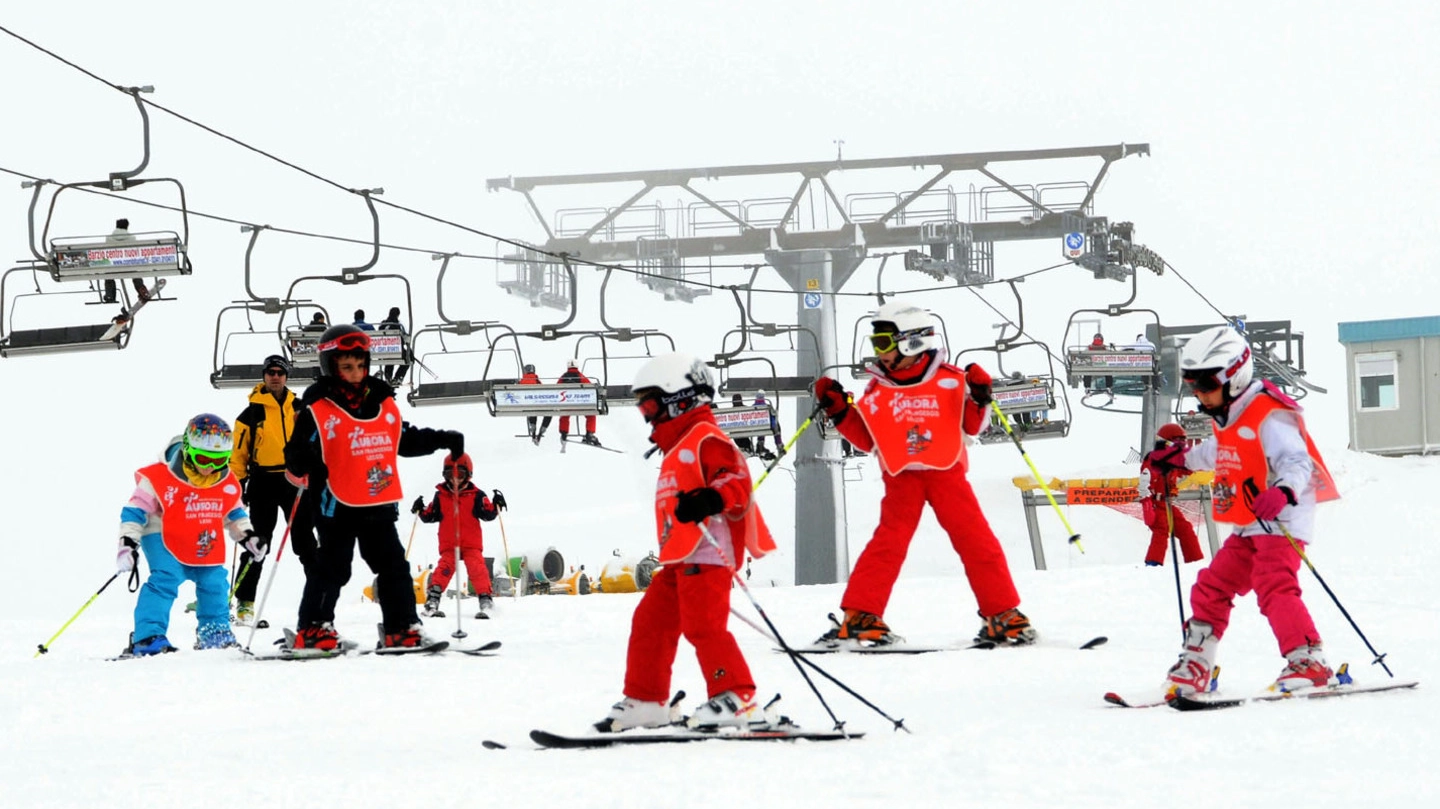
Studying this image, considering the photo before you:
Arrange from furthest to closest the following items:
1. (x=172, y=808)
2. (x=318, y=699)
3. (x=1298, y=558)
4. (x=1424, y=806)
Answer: (x=318, y=699), (x=1298, y=558), (x=172, y=808), (x=1424, y=806)

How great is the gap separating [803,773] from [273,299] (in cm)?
958

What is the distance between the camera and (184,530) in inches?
380

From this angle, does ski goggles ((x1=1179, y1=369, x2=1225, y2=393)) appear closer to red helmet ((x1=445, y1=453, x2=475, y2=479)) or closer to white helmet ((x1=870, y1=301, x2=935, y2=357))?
white helmet ((x1=870, y1=301, x2=935, y2=357))

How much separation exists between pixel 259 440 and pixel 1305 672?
675 centimetres

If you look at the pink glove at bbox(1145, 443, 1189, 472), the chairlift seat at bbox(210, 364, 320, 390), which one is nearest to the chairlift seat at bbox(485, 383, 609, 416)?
the chairlift seat at bbox(210, 364, 320, 390)

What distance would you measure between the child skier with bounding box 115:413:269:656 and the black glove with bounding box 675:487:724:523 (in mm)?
4982

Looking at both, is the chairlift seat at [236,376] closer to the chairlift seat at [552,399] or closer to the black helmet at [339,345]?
the chairlift seat at [552,399]

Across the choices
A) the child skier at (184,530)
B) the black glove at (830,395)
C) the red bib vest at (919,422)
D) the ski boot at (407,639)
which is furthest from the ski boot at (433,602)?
the black glove at (830,395)

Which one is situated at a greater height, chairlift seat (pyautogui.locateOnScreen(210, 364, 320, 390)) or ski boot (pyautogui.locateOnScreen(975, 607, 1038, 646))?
chairlift seat (pyautogui.locateOnScreen(210, 364, 320, 390))

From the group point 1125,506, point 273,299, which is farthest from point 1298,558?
point 1125,506

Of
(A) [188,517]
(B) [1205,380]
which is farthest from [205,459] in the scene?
(B) [1205,380]

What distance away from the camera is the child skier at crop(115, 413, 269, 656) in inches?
376

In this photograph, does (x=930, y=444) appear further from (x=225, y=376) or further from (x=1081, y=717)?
(x=225, y=376)

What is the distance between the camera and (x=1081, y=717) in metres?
5.72
